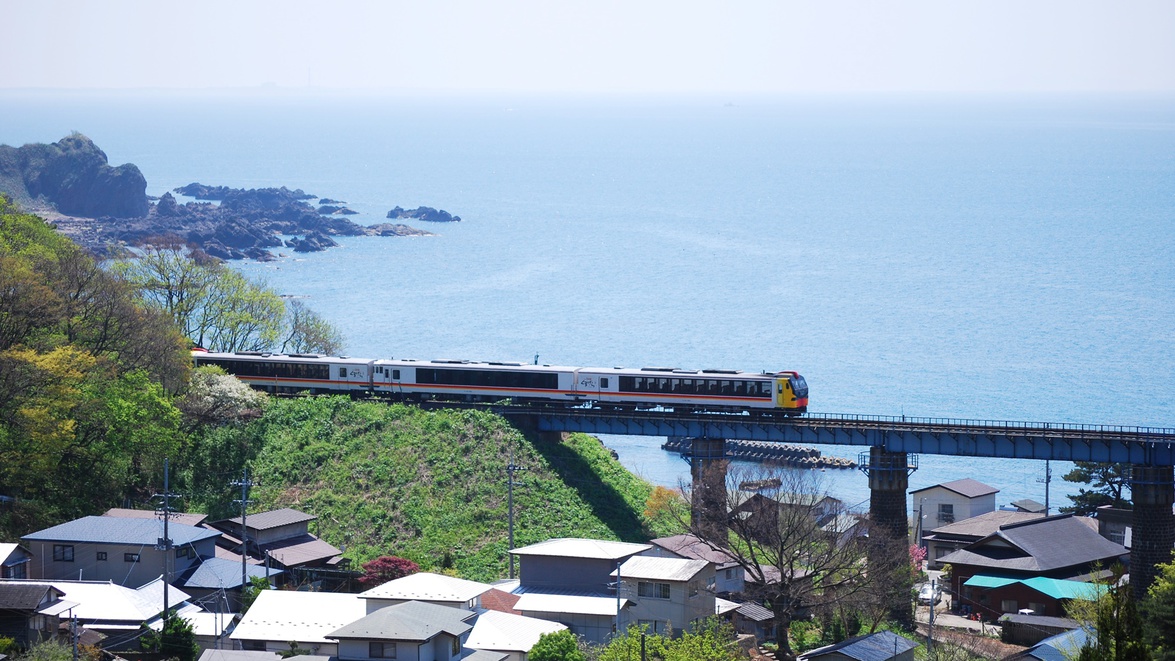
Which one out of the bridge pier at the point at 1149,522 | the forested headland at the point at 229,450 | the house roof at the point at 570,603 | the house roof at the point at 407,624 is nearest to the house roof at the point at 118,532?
the forested headland at the point at 229,450

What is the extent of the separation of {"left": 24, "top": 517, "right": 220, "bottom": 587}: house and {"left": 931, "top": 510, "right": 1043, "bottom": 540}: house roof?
2703 cm

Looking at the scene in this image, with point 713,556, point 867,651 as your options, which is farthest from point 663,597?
point 867,651

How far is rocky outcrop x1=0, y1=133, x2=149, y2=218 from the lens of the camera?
164 m

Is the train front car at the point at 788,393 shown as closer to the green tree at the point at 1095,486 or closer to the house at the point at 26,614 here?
the green tree at the point at 1095,486

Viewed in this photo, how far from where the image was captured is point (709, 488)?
4644 cm

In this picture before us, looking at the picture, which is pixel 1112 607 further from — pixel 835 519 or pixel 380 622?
pixel 835 519

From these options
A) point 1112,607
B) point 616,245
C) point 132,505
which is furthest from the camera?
point 616,245

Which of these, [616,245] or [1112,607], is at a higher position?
[616,245]

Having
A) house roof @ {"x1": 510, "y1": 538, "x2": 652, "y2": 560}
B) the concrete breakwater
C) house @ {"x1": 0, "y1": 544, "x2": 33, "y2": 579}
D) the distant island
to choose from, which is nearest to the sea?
the concrete breakwater

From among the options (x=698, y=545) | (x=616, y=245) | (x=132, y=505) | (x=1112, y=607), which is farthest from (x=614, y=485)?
(x=616, y=245)

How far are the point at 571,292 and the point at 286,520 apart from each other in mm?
86981

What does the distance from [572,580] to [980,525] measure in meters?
20.2

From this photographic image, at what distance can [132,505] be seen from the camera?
45.8 meters

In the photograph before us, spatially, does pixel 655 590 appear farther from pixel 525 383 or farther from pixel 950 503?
pixel 950 503
